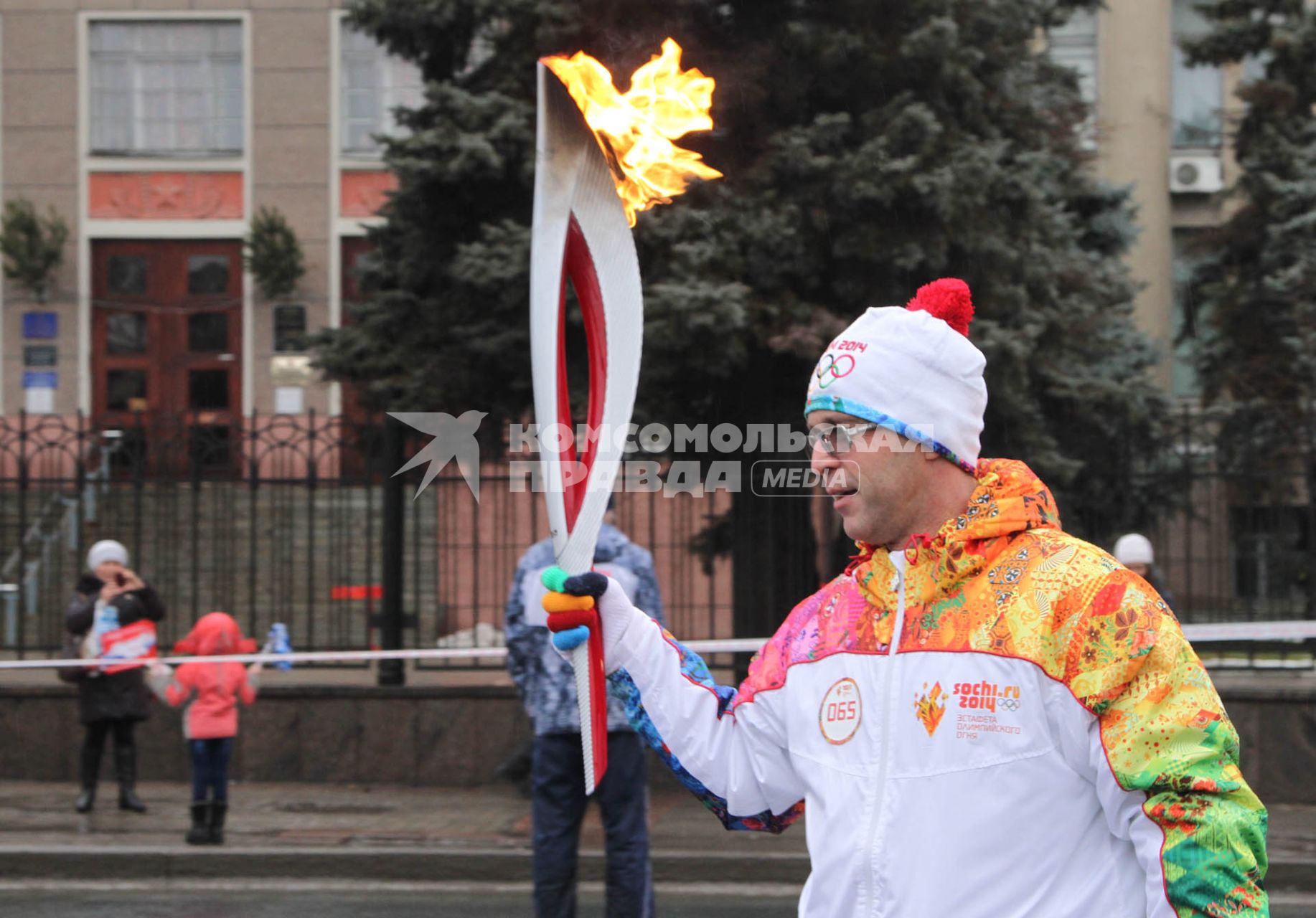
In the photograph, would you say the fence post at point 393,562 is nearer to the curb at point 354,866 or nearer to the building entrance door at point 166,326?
the curb at point 354,866

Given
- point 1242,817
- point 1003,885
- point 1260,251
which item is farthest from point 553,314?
point 1260,251

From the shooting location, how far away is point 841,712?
8.44 feet

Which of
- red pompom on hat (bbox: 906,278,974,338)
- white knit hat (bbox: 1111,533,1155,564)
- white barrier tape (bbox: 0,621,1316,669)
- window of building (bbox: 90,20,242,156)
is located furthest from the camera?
window of building (bbox: 90,20,242,156)

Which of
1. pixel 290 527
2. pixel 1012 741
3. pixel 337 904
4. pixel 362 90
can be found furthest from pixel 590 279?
pixel 362 90

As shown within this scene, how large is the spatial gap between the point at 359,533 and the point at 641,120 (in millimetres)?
8746

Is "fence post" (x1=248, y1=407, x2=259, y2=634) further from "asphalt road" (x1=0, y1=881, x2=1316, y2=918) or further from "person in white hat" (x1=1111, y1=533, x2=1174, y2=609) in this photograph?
"person in white hat" (x1=1111, y1=533, x2=1174, y2=609)

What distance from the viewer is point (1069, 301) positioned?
11.9 meters

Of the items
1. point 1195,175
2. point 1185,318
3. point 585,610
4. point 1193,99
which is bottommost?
point 585,610

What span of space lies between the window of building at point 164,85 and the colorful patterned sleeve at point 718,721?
23112 mm

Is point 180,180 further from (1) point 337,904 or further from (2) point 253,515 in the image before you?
(1) point 337,904

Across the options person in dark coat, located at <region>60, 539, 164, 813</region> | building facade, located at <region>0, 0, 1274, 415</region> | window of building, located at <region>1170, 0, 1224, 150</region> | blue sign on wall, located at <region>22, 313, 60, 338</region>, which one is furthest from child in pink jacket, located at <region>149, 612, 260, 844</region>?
window of building, located at <region>1170, 0, 1224, 150</region>

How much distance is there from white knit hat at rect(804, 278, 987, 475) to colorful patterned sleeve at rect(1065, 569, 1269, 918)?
396 millimetres

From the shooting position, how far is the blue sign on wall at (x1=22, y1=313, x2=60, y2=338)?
968 inches

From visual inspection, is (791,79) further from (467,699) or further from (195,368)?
(195,368)
